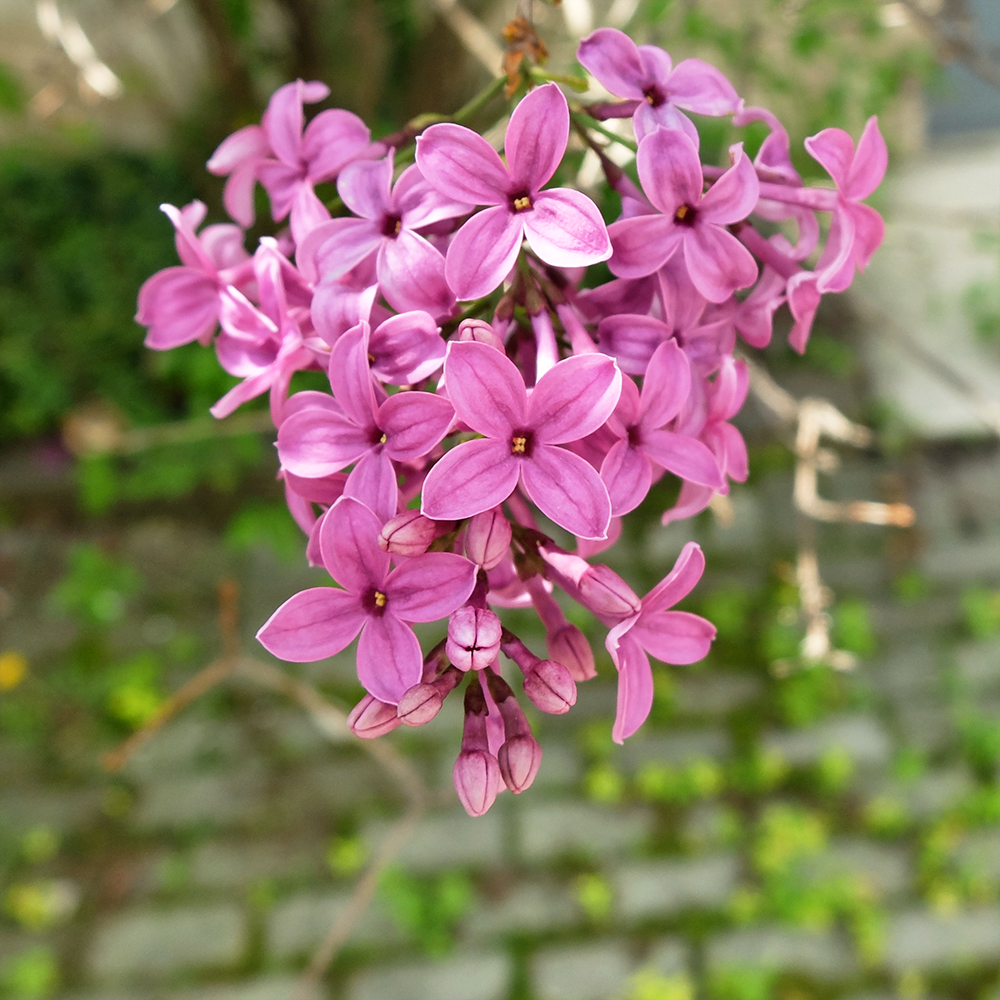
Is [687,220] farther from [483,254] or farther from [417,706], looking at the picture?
[417,706]

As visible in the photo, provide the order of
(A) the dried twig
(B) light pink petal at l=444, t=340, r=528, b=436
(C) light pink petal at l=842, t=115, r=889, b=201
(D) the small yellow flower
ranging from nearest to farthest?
(B) light pink petal at l=444, t=340, r=528, b=436 < (C) light pink petal at l=842, t=115, r=889, b=201 < (A) the dried twig < (D) the small yellow flower

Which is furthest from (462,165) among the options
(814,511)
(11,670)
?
(11,670)

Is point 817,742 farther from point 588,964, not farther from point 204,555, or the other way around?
point 204,555

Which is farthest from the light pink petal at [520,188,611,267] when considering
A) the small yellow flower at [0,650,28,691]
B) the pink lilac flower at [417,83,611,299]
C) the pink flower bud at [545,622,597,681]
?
the small yellow flower at [0,650,28,691]

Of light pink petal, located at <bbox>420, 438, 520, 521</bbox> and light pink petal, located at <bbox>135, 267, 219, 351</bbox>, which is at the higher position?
light pink petal, located at <bbox>135, 267, 219, 351</bbox>

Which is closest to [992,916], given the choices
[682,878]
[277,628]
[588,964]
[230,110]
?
[682,878]

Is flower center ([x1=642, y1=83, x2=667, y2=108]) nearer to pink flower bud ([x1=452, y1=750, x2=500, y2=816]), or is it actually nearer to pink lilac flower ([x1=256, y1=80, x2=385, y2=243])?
pink lilac flower ([x1=256, y1=80, x2=385, y2=243])
